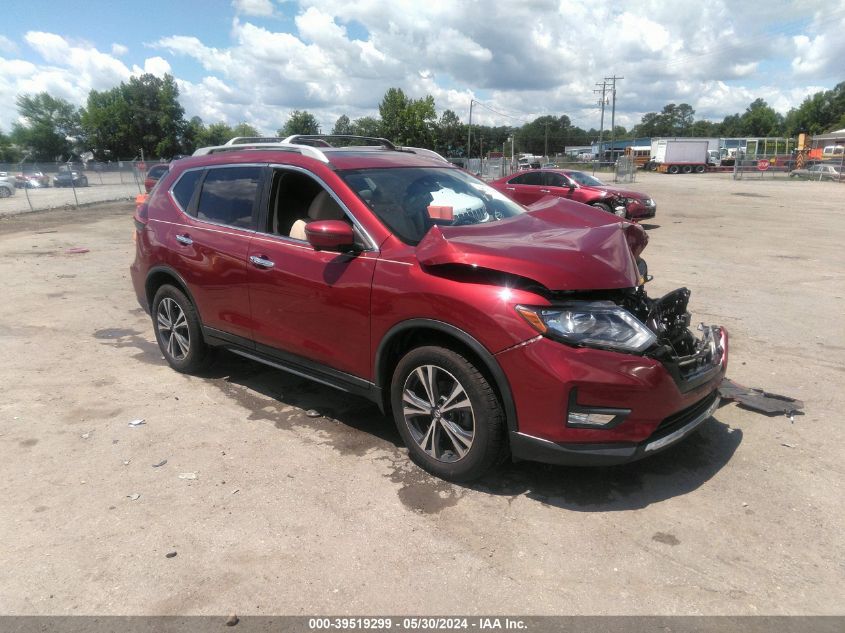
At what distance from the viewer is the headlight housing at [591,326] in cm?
282

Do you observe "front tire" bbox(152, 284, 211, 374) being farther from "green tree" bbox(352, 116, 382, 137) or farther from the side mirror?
"green tree" bbox(352, 116, 382, 137)

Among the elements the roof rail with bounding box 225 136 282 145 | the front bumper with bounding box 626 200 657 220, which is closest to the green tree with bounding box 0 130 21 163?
the front bumper with bounding box 626 200 657 220

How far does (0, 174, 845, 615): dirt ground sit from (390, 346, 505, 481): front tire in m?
0.18

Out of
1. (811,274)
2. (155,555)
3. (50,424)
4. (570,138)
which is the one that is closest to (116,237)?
(50,424)

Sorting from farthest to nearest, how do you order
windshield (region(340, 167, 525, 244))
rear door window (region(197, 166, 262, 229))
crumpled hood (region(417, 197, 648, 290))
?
1. rear door window (region(197, 166, 262, 229))
2. windshield (region(340, 167, 525, 244))
3. crumpled hood (region(417, 197, 648, 290))

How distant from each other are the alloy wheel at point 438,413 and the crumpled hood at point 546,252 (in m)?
0.65

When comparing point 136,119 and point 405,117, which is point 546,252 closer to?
point 405,117

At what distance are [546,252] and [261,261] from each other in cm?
205

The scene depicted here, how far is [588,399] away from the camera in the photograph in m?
2.81

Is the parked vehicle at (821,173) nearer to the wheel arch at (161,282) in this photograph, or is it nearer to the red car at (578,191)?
the red car at (578,191)

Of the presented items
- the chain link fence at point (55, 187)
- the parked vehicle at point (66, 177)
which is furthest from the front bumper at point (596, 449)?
the parked vehicle at point (66, 177)

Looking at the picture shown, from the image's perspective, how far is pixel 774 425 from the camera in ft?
13.2

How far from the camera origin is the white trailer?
58.4 m

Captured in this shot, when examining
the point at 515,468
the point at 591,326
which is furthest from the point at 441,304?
the point at 515,468
